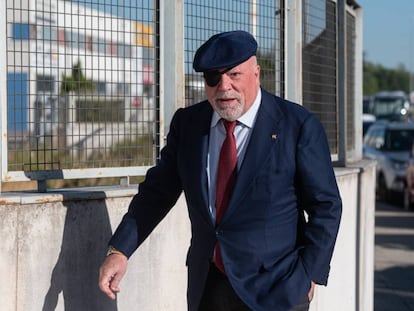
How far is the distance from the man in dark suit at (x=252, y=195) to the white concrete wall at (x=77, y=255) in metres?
0.56

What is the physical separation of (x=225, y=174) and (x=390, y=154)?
1762cm

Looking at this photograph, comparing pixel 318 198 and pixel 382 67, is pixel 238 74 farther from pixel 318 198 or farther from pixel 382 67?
pixel 382 67

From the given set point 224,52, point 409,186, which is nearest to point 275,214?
point 224,52

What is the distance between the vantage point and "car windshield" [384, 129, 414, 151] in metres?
21.8

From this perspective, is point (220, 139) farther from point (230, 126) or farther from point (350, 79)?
point (350, 79)

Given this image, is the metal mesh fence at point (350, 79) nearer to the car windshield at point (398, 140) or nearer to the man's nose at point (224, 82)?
the man's nose at point (224, 82)

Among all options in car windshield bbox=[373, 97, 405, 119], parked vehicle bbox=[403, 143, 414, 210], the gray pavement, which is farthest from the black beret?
car windshield bbox=[373, 97, 405, 119]

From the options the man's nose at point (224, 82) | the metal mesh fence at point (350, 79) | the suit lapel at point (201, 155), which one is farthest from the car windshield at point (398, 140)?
the man's nose at point (224, 82)

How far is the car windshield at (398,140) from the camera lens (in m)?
21.8

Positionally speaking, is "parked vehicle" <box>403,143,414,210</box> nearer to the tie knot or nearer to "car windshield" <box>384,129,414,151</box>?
"car windshield" <box>384,129,414,151</box>

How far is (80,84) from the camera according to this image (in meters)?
5.20

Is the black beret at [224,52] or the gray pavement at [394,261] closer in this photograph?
the black beret at [224,52]

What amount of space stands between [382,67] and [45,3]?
14188cm

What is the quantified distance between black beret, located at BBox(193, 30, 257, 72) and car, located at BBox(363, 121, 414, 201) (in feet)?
53.8
